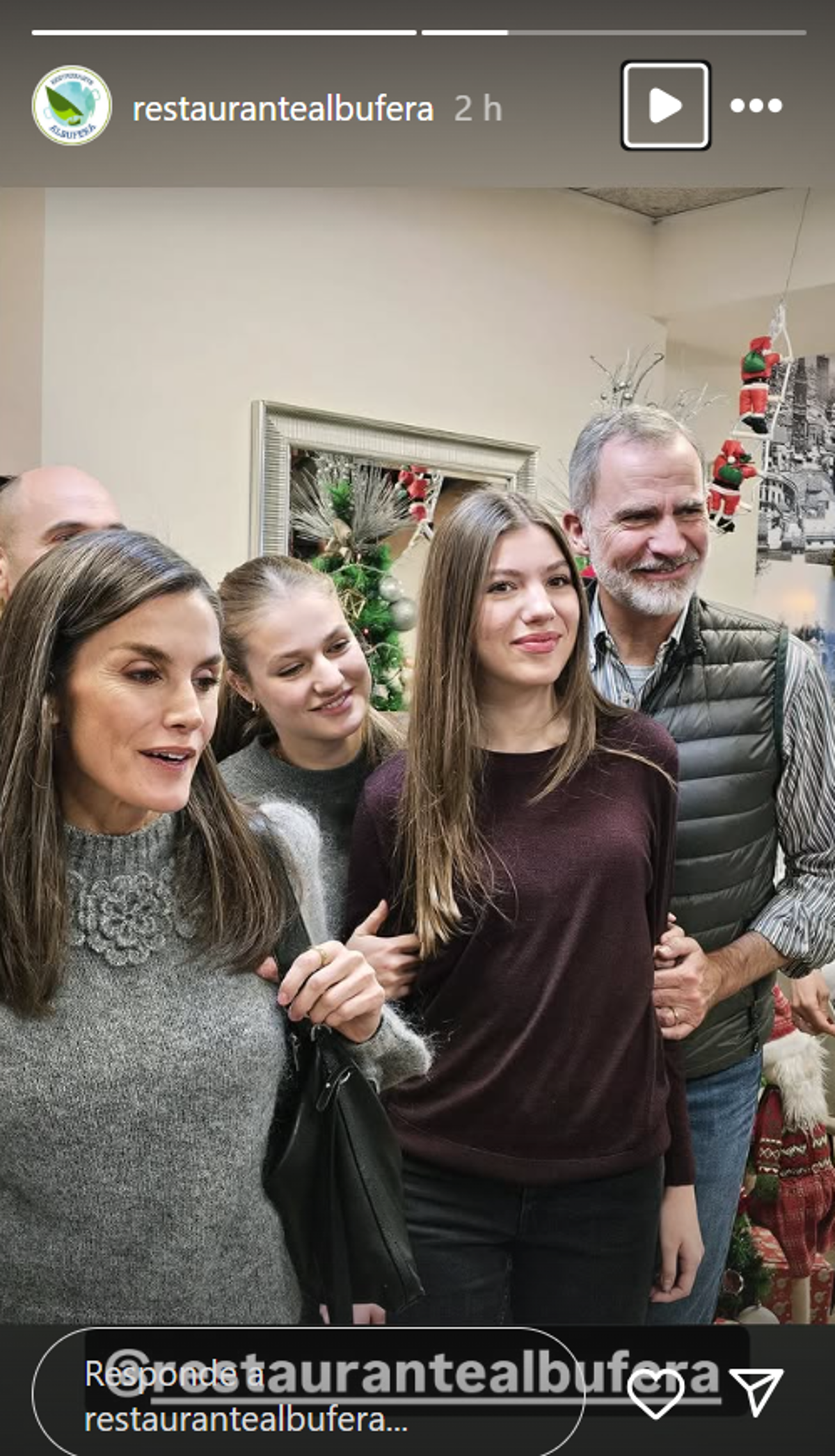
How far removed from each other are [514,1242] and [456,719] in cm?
40

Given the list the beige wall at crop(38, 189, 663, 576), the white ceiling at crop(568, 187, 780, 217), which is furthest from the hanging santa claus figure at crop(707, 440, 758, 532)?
the white ceiling at crop(568, 187, 780, 217)

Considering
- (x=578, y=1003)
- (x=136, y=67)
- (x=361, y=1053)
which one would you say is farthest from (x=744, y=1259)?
(x=136, y=67)

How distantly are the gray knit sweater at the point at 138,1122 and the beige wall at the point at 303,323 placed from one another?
299mm

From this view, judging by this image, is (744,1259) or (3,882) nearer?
(3,882)

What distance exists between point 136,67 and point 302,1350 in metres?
0.79

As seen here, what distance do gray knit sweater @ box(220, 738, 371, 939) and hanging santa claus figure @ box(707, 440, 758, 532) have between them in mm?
351

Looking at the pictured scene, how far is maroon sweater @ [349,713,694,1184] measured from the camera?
0.99 m

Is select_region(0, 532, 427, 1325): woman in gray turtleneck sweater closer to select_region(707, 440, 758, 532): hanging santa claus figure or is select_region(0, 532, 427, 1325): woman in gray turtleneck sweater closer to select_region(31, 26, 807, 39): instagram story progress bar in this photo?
select_region(31, 26, 807, 39): instagram story progress bar

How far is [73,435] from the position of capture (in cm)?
99

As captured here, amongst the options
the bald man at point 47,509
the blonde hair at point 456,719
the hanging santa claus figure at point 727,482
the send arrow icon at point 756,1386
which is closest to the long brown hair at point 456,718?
the blonde hair at point 456,719

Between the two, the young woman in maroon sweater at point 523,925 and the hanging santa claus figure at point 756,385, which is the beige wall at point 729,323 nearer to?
the hanging santa claus figure at point 756,385

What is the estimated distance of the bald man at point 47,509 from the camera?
3.18 ft

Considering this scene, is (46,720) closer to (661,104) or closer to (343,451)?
(343,451)

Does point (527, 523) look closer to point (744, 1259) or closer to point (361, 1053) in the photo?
point (361, 1053)
